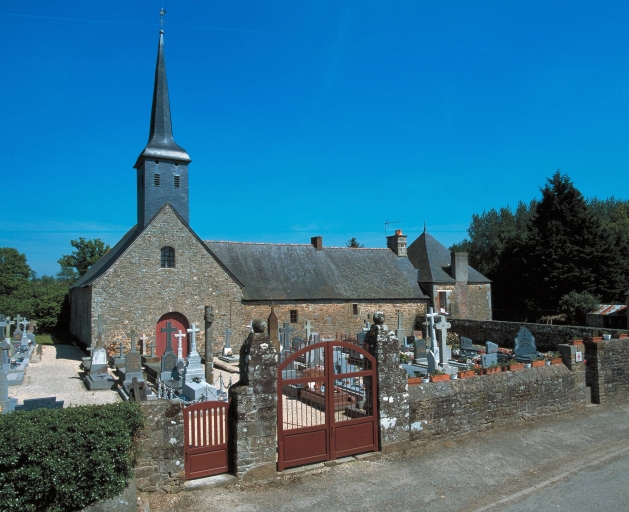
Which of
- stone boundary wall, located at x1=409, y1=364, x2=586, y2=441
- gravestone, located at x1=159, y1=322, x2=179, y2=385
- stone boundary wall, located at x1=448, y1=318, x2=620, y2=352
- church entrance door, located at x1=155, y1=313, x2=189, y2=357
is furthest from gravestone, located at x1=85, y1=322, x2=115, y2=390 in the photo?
stone boundary wall, located at x1=448, y1=318, x2=620, y2=352

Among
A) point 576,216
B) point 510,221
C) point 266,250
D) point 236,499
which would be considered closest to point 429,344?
point 266,250

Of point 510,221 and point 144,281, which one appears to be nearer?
point 144,281

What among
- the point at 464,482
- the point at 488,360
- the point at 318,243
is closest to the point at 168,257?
the point at 318,243

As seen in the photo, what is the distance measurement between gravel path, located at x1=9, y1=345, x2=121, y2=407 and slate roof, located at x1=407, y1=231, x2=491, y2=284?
19380 millimetres

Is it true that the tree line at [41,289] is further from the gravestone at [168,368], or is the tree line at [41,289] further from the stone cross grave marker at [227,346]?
the gravestone at [168,368]

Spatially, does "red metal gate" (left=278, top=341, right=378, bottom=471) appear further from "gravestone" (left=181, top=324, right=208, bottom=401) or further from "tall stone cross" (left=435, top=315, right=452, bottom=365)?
"tall stone cross" (left=435, top=315, right=452, bottom=365)

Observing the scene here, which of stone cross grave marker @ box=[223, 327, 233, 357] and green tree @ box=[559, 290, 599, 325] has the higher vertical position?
green tree @ box=[559, 290, 599, 325]

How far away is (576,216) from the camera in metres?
32.8

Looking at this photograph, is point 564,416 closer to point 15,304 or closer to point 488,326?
point 488,326

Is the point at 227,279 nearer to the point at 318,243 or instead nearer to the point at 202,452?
the point at 318,243

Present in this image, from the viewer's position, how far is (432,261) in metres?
29.3

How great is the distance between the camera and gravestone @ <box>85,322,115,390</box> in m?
14.6

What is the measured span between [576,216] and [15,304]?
3906 cm

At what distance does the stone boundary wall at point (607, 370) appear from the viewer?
11.1m
